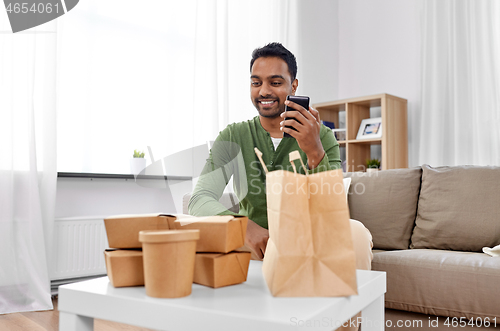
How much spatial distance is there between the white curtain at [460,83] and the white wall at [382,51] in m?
0.13

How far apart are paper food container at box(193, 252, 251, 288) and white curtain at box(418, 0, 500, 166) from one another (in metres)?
2.84

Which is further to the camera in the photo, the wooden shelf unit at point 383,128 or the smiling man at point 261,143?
the wooden shelf unit at point 383,128

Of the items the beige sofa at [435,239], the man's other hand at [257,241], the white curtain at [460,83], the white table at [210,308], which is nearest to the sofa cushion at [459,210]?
the beige sofa at [435,239]

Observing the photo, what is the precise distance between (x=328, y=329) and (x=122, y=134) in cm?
231

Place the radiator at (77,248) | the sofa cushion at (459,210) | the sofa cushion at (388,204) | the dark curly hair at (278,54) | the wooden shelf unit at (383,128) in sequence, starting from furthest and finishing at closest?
1. the wooden shelf unit at (383,128)
2. the radiator at (77,248)
3. the sofa cushion at (388,204)
4. the sofa cushion at (459,210)
5. the dark curly hair at (278,54)

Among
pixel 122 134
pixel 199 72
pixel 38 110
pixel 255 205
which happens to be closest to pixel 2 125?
pixel 38 110

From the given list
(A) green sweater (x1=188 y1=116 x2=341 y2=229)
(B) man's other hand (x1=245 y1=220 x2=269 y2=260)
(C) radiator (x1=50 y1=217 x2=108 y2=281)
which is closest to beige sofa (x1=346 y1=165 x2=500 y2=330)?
(A) green sweater (x1=188 y1=116 x2=341 y2=229)

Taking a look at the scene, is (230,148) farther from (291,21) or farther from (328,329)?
(291,21)

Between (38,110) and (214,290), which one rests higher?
(38,110)

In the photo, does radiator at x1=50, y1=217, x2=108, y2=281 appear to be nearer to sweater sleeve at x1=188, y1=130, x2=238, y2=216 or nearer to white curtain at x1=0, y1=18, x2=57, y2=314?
white curtain at x1=0, y1=18, x2=57, y2=314

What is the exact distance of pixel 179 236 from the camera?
59 cm

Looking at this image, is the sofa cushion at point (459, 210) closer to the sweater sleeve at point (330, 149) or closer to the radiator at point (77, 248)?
the sweater sleeve at point (330, 149)

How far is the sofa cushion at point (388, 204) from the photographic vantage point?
1939 millimetres

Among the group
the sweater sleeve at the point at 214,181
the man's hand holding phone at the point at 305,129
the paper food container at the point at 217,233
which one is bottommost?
the paper food container at the point at 217,233
